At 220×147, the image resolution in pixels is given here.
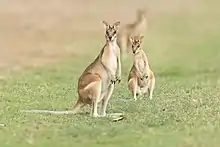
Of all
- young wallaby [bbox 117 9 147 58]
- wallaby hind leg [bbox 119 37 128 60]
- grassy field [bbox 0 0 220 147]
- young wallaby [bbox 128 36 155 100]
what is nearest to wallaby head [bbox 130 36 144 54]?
young wallaby [bbox 128 36 155 100]

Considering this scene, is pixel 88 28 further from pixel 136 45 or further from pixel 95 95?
pixel 95 95

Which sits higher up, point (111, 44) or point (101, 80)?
point (111, 44)

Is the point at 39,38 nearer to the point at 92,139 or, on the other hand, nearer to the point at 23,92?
the point at 23,92

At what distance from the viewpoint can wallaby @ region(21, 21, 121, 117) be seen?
9.91 metres

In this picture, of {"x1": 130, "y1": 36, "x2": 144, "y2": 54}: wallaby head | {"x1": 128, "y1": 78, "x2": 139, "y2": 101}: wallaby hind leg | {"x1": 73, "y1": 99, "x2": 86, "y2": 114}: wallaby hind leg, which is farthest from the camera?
{"x1": 130, "y1": 36, "x2": 144, "y2": 54}: wallaby head

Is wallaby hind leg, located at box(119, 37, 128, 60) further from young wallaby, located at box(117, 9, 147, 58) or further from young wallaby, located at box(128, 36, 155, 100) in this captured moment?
young wallaby, located at box(128, 36, 155, 100)

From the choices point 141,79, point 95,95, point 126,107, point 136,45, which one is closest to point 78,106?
point 95,95

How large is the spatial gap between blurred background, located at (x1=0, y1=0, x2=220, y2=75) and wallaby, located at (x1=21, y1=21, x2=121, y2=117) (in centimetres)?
578

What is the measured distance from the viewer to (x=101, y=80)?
10.0 m

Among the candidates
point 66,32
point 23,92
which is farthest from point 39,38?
point 23,92

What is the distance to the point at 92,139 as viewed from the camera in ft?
28.4

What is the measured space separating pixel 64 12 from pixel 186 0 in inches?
216

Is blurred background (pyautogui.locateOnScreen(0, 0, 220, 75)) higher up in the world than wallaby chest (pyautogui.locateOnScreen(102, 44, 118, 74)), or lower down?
higher up

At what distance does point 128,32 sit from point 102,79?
8104 millimetres
